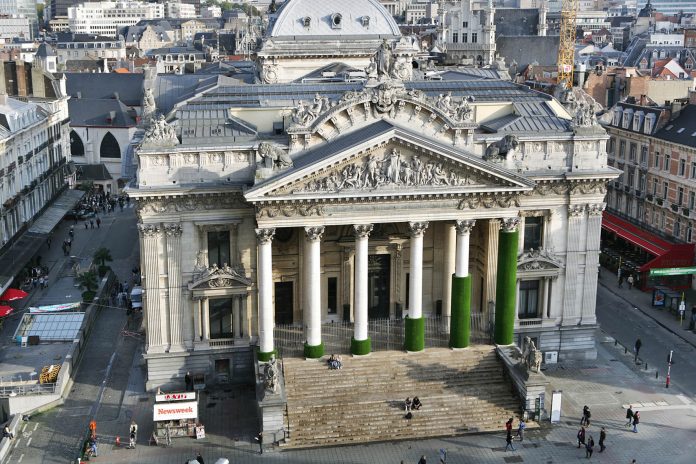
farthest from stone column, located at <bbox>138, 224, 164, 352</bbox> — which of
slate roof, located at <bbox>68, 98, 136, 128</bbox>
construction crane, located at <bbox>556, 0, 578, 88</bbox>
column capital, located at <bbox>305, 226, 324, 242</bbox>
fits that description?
construction crane, located at <bbox>556, 0, 578, 88</bbox>

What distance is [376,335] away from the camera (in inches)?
2411

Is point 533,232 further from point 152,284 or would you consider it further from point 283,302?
point 152,284

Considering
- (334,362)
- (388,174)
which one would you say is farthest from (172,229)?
(388,174)

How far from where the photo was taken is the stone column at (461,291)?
57.8 metres

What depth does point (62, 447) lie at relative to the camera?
173 ft

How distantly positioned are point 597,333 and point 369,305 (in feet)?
63.2

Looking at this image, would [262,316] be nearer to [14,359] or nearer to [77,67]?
[14,359]

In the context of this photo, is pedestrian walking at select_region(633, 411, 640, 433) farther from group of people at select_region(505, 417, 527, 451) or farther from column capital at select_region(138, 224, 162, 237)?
column capital at select_region(138, 224, 162, 237)

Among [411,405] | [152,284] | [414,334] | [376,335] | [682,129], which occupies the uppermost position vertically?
[682,129]

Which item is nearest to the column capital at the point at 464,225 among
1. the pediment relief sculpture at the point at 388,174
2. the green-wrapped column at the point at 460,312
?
the pediment relief sculpture at the point at 388,174

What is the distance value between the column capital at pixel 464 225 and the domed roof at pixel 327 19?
3817cm

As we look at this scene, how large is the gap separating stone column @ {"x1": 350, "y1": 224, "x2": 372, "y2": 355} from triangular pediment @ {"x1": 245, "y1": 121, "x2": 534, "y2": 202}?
2.89 m

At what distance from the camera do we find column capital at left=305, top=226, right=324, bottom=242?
182 feet

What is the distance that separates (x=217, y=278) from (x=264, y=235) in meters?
5.29
